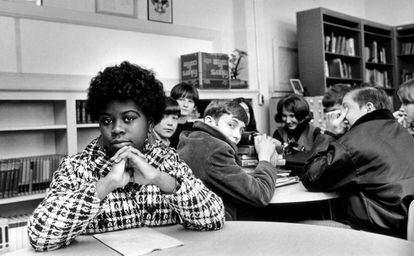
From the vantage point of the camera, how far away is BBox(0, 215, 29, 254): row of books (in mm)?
2090

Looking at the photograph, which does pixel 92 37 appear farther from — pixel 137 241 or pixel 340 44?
pixel 340 44

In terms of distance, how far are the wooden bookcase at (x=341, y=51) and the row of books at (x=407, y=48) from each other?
176 millimetres

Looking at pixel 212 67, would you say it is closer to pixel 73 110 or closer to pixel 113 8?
pixel 113 8

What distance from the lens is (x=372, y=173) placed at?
2.08 meters

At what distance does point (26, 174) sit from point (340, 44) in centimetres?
454

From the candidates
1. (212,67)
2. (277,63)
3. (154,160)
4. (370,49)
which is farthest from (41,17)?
(370,49)

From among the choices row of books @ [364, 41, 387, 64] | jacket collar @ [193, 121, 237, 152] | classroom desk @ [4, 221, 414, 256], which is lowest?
classroom desk @ [4, 221, 414, 256]

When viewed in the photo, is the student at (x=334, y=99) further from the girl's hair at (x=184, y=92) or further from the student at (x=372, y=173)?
the girl's hair at (x=184, y=92)

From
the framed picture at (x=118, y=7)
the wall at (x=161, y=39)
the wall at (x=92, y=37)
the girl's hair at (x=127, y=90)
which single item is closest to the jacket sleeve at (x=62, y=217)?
the girl's hair at (x=127, y=90)

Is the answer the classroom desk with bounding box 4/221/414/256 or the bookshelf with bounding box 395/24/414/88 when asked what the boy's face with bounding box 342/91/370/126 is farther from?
the bookshelf with bounding box 395/24/414/88

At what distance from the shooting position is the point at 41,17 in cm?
373

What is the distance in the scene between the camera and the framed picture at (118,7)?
4195mm

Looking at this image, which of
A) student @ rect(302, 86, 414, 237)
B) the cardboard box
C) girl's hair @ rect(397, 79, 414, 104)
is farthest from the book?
the cardboard box

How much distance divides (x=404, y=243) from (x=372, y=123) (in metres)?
1.06
